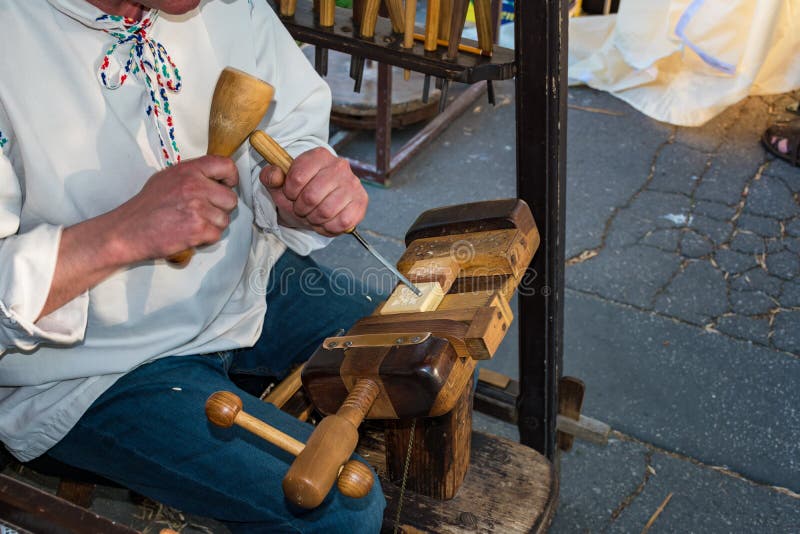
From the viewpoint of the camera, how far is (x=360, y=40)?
1.72 m

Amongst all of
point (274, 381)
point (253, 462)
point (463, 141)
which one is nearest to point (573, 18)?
point (463, 141)

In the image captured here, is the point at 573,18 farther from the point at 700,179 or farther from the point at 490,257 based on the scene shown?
the point at 490,257

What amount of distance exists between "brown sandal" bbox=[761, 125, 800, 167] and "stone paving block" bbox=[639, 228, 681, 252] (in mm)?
823

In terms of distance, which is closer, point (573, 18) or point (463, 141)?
point (463, 141)

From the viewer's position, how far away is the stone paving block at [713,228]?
326 centimetres

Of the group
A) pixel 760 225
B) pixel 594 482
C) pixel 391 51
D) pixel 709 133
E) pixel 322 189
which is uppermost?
pixel 391 51

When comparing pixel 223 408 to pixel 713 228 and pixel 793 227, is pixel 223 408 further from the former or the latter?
pixel 793 227

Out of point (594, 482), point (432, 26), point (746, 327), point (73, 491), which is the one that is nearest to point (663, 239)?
point (746, 327)

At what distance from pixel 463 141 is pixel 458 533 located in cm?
276

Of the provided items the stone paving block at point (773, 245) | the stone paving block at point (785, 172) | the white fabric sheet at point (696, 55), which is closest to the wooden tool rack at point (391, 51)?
the stone paving block at point (773, 245)

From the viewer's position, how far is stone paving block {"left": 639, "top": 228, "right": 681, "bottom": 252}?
3221 millimetres

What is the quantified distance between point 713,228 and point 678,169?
19.0 inches

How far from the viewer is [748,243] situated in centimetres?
322

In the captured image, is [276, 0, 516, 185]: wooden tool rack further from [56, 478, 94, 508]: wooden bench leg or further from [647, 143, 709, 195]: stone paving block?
[647, 143, 709, 195]: stone paving block
